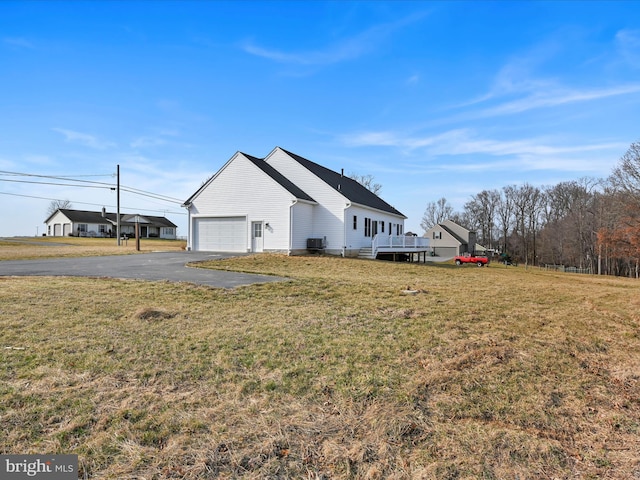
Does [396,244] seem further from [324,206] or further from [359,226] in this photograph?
[324,206]

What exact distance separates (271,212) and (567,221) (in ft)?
Result: 155

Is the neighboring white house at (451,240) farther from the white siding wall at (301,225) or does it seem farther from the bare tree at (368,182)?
the white siding wall at (301,225)

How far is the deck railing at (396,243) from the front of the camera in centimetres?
2331

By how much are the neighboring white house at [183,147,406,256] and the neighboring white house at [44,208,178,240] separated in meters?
38.8

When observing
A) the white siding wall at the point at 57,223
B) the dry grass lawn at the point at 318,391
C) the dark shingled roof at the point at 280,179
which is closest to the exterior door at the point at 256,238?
the dark shingled roof at the point at 280,179

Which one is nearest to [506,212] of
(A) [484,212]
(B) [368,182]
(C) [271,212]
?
(A) [484,212]

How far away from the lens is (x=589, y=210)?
151 feet

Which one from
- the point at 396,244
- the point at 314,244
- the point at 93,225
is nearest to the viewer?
the point at 314,244

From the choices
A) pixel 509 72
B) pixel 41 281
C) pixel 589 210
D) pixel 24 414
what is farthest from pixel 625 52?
pixel 589 210

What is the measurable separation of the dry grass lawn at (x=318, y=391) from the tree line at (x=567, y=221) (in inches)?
1349

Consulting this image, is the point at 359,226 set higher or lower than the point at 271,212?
lower

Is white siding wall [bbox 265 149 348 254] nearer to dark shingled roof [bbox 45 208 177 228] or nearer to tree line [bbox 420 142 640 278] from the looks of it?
tree line [bbox 420 142 640 278]

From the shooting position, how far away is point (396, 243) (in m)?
25.8

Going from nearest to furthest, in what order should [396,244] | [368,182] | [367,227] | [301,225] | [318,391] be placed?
[318,391]
[301,225]
[367,227]
[396,244]
[368,182]
